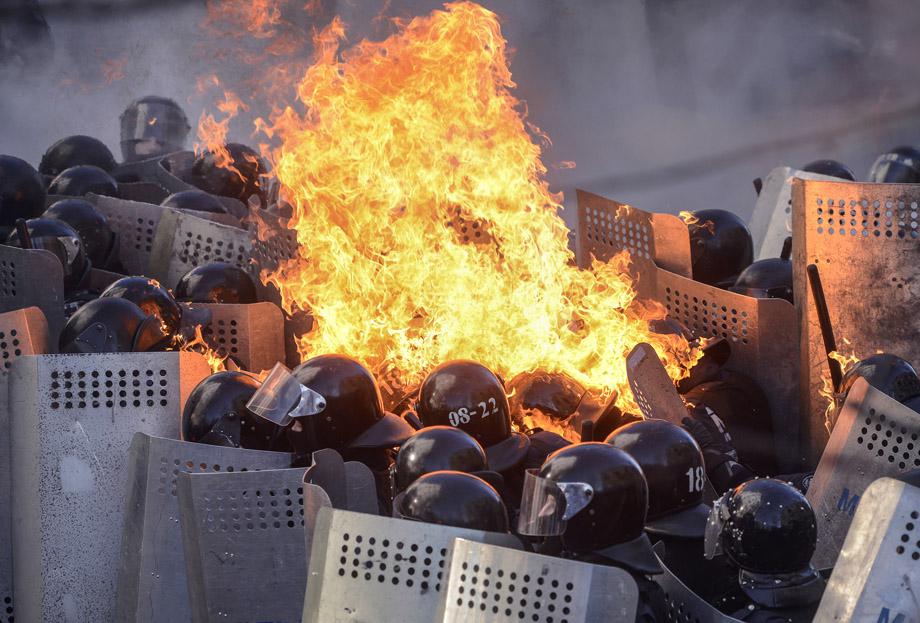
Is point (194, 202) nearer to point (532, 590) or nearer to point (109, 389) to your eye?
point (109, 389)

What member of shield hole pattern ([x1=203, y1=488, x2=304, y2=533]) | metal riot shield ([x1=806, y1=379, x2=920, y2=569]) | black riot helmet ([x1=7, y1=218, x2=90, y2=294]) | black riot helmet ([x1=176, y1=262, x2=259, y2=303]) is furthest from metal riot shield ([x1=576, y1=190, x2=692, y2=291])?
shield hole pattern ([x1=203, y1=488, x2=304, y2=533])

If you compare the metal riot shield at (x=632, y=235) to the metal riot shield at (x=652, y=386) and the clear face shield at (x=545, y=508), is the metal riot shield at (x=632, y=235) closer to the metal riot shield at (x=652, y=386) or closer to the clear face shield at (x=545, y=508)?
the metal riot shield at (x=652, y=386)

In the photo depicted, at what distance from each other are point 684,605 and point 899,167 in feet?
29.9

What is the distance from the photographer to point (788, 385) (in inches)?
390

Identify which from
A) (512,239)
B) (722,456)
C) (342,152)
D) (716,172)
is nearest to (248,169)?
(342,152)

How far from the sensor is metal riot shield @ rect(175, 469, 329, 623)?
673 cm

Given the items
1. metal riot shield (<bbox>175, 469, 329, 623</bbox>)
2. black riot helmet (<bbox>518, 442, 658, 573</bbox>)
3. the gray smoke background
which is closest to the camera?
black riot helmet (<bbox>518, 442, 658, 573</bbox>)

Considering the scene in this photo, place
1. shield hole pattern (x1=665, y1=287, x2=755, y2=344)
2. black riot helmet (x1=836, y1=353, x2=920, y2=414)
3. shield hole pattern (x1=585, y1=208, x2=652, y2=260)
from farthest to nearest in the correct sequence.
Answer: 1. shield hole pattern (x1=585, y1=208, x2=652, y2=260)
2. shield hole pattern (x1=665, y1=287, x2=755, y2=344)
3. black riot helmet (x1=836, y1=353, x2=920, y2=414)

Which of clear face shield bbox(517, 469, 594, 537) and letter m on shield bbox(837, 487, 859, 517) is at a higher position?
clear face shield bbox(517, 469, 594, 537)

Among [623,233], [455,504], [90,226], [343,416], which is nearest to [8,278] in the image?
[90,226]

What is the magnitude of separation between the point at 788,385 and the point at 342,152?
4.26m

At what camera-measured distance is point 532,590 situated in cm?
531

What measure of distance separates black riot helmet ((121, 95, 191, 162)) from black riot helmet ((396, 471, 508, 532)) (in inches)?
548

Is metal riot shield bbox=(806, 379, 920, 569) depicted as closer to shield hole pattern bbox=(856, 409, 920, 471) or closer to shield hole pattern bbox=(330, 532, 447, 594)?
shield hole pattern bbox=(856, 409, 920, 471)
